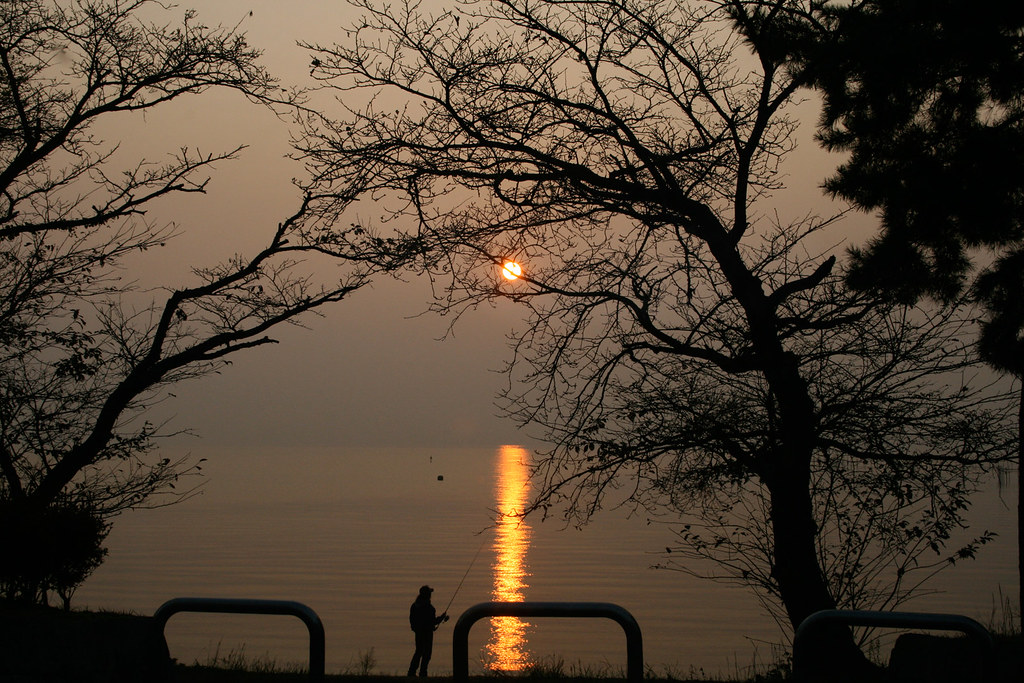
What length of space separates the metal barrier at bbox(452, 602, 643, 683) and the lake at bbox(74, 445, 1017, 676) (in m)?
3.99

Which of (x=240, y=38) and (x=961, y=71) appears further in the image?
(x=240, y=38)

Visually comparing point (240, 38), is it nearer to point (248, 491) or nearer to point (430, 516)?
point (430, 516)

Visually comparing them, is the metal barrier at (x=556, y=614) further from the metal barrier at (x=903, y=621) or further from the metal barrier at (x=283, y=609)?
the metal barrier at (x=903, y=621)

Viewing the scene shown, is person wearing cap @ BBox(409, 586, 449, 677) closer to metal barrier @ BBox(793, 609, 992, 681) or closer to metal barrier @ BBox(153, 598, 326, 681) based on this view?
metal barrier @ BBox(153, 598, 326, 681)

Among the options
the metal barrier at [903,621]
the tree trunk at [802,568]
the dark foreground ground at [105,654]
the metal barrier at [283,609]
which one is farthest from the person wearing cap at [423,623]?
the metal barrier at [903,621]

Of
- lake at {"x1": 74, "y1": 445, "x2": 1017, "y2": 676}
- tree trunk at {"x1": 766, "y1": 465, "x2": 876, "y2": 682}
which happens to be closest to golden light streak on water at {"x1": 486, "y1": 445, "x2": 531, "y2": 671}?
lake at {"x1": 74, "y1": 445, "x2": 1017, "y2": 676}

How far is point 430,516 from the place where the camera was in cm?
10625

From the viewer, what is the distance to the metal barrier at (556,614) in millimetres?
4465

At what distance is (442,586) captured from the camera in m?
50.7

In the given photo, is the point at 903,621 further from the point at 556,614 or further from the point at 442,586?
the point at 442,586

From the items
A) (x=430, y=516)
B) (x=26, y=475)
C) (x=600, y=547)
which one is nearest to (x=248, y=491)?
(x=430, y=516)

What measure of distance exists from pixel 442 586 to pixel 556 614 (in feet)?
157

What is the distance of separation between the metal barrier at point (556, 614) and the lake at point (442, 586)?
3988mm

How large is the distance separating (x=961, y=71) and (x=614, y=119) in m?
3.70
